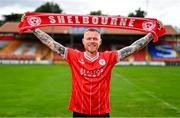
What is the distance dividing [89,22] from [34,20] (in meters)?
0.82

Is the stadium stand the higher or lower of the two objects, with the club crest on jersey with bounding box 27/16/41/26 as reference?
lower

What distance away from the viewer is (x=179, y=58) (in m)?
64.6

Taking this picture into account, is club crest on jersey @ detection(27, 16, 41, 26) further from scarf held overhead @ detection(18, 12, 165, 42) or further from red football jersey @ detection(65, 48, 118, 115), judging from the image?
red football jersey @ detection(65, 48, 118, 115)

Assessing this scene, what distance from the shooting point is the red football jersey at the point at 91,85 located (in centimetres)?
623

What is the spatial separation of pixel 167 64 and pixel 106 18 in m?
53.7

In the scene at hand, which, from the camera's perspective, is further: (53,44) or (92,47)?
(53,44)

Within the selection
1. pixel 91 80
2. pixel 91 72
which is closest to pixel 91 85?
pixel 91 80

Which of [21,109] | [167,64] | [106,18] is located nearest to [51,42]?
[106,18]

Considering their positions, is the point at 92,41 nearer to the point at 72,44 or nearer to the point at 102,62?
the point at 102,62

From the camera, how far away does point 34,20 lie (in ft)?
22.2

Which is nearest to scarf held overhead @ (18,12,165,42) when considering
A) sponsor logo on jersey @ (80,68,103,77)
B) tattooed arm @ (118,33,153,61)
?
tattooed arm @ (118,33,153,61)

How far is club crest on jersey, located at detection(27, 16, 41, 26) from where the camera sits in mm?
6734

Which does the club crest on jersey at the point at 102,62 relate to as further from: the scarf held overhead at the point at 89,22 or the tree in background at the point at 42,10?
the tree in background at the point at 42,10

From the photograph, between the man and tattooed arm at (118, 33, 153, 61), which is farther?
tattooed arm at (118, 33, 153, 61)
